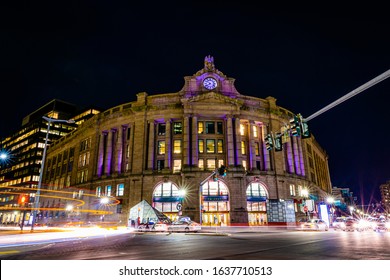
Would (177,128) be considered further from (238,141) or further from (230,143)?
(238,141)

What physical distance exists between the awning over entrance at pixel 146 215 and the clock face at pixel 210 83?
25802mm

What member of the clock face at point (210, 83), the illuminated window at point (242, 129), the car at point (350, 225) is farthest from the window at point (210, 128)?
the car at point (350, 225)

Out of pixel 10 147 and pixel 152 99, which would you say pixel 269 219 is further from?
pixel 10 147

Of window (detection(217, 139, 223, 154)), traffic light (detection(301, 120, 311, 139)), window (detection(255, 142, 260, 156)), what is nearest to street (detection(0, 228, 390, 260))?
traffic light (detection(301, 120, 311, 139))

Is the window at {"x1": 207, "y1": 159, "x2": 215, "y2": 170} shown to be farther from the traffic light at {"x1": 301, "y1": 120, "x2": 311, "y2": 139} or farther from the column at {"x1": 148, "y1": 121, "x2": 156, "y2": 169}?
the traffic light at {"x1": 301, "y1": 120, "x2": 311, "y2": 139}

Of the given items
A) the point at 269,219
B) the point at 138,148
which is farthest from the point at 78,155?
the point at 269,219

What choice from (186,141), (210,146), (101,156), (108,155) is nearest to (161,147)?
(186,141)

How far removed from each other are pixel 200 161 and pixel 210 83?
15.9 m

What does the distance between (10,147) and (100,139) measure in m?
87.6

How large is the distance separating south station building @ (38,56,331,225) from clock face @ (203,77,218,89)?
198 mm

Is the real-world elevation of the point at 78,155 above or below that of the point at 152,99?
below

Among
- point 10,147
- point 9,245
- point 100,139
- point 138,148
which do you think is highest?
point 10,147

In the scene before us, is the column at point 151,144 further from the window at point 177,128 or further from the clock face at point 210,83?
the clock face at point 210,83
